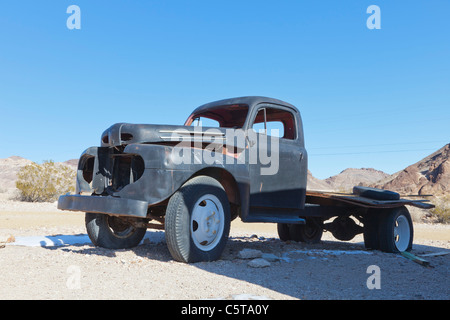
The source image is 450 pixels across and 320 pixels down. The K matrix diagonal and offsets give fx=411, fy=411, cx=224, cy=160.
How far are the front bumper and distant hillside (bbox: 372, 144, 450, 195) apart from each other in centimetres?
4067

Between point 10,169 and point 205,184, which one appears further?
point 10,169

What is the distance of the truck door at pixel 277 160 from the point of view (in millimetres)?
5672

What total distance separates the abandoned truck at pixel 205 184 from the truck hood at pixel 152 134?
12mm

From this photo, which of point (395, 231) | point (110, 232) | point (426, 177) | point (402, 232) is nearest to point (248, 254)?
point (110, 232)

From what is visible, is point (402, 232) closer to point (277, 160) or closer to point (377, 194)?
point (377, 194)

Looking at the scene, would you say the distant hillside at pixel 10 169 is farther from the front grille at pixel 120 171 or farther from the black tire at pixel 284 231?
the front grille at pixel 120 171

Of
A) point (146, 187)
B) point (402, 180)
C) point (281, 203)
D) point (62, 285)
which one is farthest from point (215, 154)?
point (402, 180)

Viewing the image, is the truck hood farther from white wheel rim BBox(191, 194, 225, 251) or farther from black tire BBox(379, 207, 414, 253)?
black tire BBox(379, 207, 414, 253)

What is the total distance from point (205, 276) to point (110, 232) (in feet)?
7.81

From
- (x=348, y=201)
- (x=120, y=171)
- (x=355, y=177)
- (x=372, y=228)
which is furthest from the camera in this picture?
(x=355, y=177)

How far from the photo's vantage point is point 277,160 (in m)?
5.95

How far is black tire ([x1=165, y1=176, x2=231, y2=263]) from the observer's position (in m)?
4.50

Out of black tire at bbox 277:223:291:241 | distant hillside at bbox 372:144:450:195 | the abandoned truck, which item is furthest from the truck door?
distant hillside at bbox 372:144:450:195
